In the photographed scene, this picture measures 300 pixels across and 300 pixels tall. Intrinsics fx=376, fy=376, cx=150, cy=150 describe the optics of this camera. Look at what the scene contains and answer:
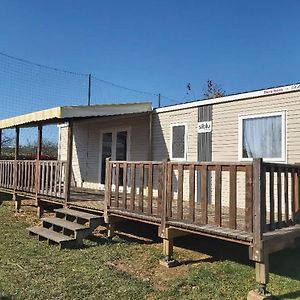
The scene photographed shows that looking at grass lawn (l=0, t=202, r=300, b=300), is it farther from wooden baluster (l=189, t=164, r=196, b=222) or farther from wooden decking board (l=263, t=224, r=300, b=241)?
wooden baluster (l=189, t=164, r=196, b=222)

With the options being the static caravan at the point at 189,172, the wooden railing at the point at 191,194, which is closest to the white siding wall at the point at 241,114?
the static caravan at the point at 189,172

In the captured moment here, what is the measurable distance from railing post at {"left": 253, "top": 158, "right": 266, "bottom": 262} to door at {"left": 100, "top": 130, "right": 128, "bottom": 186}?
737 cm

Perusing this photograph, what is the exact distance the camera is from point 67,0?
11914 millimetres

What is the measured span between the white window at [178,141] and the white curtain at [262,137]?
74.2 inches

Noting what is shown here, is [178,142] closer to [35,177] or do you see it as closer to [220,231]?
[35,177]

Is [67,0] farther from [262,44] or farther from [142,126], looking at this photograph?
[262,44]

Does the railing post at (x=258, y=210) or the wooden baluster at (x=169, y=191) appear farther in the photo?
the wooden baluster at (x=169, y=191)

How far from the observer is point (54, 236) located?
22.7 feet

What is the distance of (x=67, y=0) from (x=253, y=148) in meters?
7.83

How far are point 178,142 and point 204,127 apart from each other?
39.4 inches

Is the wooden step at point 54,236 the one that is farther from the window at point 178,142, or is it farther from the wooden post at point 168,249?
the window at point 178,142

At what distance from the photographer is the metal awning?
27.5 feet

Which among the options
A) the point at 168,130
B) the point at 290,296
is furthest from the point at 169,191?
the point at 168,130

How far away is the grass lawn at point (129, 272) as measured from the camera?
179 inches
